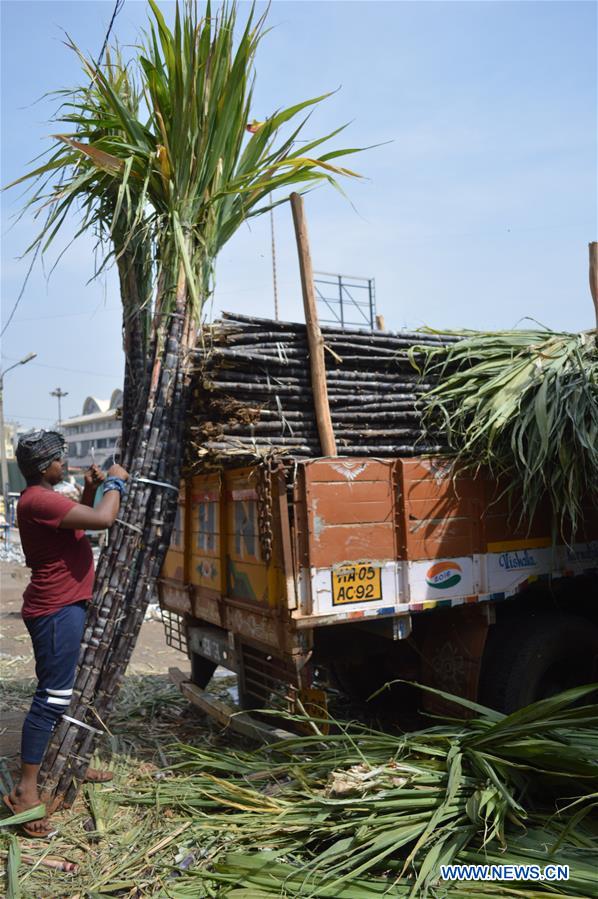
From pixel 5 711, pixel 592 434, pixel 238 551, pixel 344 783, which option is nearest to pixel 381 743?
pixel 344 783

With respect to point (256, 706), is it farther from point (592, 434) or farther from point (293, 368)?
point (592, 434)

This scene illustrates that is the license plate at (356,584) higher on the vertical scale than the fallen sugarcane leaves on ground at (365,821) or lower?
higher

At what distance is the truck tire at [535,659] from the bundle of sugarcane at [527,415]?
0.64 meters

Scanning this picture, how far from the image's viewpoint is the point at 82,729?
4.23m

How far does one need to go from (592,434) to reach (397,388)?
52.1 inches

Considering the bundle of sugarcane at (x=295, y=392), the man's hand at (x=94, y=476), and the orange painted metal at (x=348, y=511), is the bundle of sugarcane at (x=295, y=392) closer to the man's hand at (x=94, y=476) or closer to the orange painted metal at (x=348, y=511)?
the orange painted metal at (x=348, y=511)

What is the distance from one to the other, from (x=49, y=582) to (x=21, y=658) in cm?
494

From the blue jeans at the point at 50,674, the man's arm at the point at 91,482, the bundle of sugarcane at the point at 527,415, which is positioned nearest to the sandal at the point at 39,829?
the blue jeans at the point at 50,674

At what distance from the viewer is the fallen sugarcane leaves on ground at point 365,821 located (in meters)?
3.00

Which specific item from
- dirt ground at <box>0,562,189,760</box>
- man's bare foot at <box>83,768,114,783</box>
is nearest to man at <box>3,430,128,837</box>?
man's bare foot at <box>83,768,114,783</box>

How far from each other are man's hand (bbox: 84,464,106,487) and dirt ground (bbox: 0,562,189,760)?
6.63 ft

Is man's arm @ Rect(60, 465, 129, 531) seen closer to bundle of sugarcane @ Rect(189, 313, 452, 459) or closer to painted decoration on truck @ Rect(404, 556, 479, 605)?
bundle of sugarcane @ Rect(189, 313, 452, 459)

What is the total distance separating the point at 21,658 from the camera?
27.5 feet

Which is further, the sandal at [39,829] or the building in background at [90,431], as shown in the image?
the building in background at [90,431]
